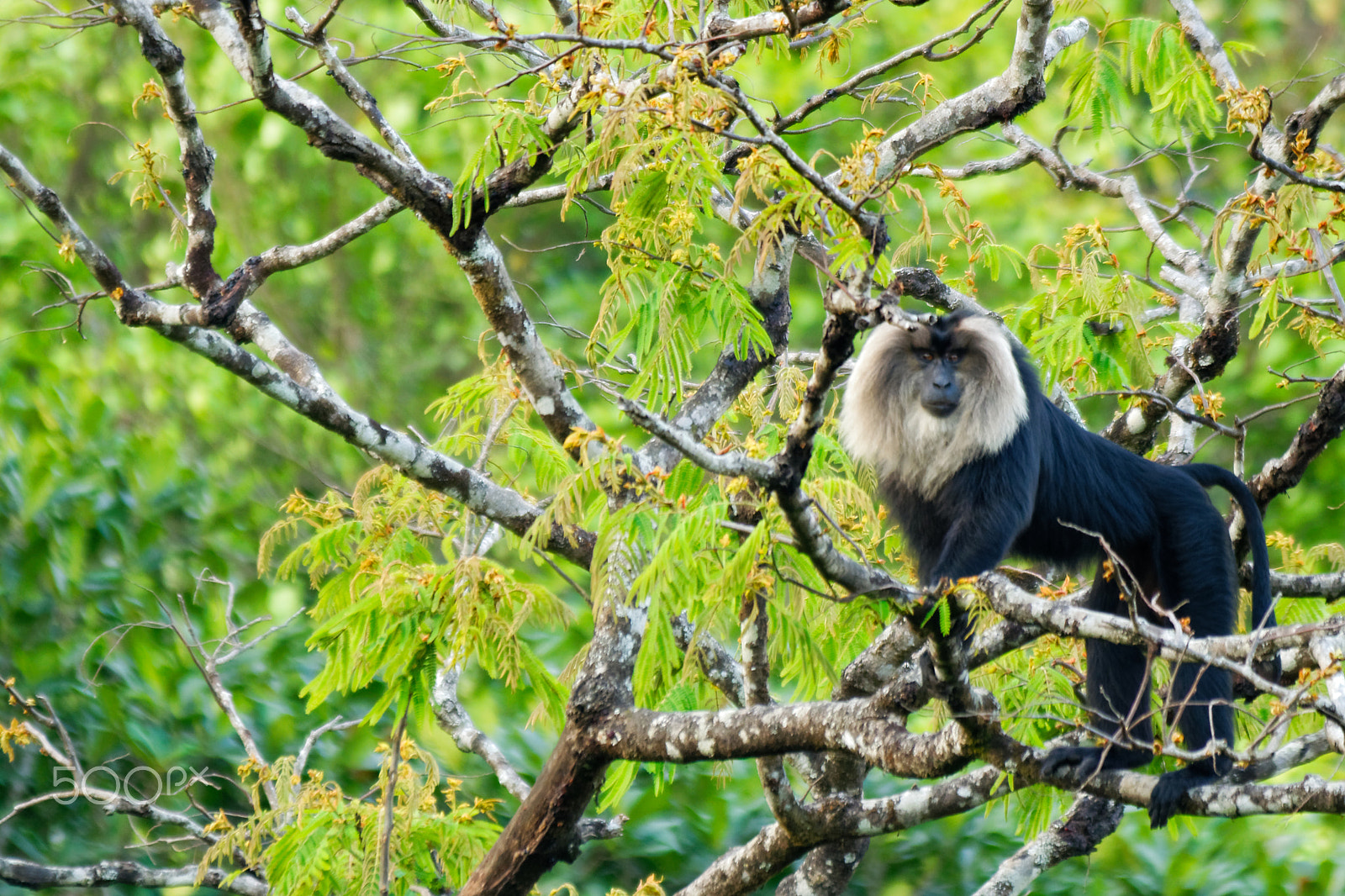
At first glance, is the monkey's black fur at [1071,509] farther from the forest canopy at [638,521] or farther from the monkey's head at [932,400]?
the forest canopy at [638,521]

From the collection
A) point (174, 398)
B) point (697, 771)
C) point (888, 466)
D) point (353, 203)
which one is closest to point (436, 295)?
point (353, 203)

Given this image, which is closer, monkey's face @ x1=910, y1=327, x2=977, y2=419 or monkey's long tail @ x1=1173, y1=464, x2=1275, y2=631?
monkey's long tail @ x1=1173, y1=464, x2=1275, y2=631

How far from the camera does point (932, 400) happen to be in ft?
12.0

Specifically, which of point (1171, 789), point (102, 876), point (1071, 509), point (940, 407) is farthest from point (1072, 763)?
point (102, 876)

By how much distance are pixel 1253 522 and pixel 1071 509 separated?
1.66ft

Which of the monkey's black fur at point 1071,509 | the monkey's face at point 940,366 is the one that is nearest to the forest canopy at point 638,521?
the monkey's black fur at point 1071,509

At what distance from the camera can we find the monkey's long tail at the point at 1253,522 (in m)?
3.48

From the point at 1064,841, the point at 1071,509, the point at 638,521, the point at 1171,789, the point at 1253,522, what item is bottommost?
the point at 1064,841

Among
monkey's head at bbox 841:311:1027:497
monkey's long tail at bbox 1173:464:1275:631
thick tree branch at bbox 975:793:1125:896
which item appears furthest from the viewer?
thick tree branch at bbox 975:793:1125:896

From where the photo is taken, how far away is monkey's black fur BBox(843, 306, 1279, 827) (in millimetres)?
3514

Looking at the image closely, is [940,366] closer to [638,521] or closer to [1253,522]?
[1253,522]

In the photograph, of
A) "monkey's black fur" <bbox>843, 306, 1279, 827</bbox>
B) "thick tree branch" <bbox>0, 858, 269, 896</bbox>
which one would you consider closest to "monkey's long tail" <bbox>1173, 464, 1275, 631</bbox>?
"monkey's black fur" <bbox>843, 306, 1279, 827</bbox>

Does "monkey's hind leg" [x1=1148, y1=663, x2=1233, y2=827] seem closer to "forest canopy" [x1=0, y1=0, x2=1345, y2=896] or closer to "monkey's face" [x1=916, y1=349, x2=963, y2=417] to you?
"forest canopy" [x1=0, y1=0, x2=1345, y2=896]

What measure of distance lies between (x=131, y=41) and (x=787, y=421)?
5.21 meters
